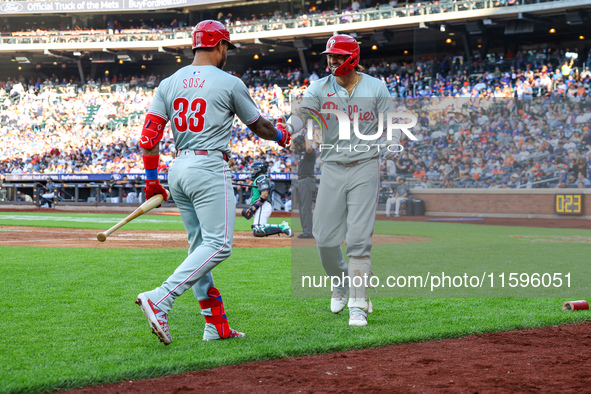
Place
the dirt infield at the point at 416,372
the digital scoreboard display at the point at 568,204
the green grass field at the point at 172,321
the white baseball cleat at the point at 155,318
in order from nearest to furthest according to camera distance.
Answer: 1. the dirt infield at the point at 416,372
2. the green grass field at the point at 172,321
3. the white baseball cleat at the point at 155,318
4. the digital scoreboard display at the point at 568,204

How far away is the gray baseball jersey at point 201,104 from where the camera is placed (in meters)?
3.87

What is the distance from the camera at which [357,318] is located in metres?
4.47

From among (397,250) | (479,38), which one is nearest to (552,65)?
(479,38)

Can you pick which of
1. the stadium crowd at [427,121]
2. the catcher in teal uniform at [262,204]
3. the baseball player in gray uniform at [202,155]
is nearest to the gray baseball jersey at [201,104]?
the baseball player in gray uniform at [202,155]

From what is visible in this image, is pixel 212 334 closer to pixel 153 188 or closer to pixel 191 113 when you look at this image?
pixel 153 188

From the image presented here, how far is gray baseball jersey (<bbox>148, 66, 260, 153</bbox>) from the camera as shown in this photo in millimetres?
3871

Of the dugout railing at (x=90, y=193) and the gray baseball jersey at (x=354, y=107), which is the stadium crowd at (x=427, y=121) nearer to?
the dugout railing at (x=90, y=193)

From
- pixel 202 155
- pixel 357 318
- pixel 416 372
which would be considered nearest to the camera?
pixel 416 372

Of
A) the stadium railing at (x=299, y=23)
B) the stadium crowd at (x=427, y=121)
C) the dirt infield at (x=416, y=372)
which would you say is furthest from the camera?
the stadium railing at (x=299, y=23)

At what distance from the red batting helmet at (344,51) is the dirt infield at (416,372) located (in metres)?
2.09

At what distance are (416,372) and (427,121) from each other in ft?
18.1

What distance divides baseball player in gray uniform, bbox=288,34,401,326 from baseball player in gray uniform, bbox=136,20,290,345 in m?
0.84

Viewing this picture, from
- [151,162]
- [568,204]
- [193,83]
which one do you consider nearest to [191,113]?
[193,83]

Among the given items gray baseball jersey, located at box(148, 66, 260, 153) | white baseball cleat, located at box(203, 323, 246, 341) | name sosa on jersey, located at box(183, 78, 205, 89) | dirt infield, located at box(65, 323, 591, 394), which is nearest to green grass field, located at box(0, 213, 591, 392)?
white baseball cleat, located at box(203, 323, 246, 341)
